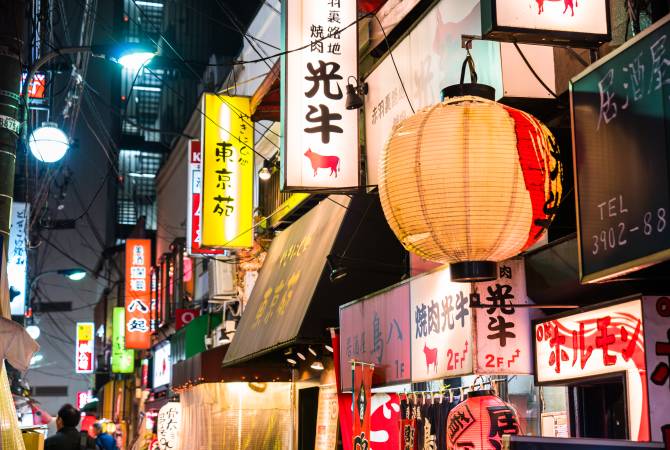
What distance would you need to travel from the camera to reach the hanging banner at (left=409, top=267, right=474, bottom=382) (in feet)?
26.7

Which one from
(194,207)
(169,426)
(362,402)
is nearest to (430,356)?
(362,402)

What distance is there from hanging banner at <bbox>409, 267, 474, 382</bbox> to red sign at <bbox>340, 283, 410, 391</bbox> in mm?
287

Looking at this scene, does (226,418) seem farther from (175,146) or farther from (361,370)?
(175,146)

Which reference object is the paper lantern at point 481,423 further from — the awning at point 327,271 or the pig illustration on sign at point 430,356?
the awning at point 327,271

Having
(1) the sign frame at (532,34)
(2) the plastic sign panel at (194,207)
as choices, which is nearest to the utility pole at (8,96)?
(1) the sign frame at (532,34)

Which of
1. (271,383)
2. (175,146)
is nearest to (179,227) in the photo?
(175,146)

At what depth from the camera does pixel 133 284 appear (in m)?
36.4

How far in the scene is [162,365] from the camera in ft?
113

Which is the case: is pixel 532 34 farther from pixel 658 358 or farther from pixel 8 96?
pixel 8 96

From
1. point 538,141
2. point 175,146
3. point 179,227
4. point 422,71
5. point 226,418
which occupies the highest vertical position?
point 175,146

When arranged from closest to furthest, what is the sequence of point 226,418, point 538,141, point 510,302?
1. point 538,141
2. point 510,302
3. point 226,418

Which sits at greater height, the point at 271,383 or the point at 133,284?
the point at 133,284

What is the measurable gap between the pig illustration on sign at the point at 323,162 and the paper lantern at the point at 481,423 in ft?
13.4

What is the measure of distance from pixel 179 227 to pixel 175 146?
319 cm
